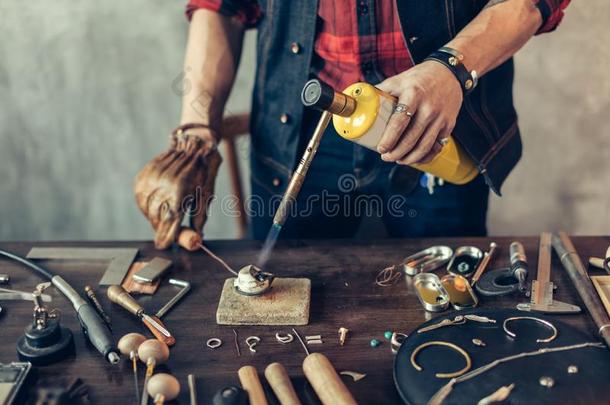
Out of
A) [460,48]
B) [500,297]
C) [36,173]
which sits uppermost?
[460,48]

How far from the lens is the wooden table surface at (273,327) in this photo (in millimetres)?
1002

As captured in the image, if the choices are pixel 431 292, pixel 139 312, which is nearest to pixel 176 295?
pixel 139 312

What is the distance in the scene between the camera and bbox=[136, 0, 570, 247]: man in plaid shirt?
3.98 feet

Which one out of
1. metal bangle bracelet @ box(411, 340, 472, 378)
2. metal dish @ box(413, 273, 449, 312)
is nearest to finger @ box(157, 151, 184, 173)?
metal dish @ box(413, 273, 449, 312)

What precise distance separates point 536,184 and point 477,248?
976 mm

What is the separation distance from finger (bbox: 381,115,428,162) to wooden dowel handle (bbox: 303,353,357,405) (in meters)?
0.36

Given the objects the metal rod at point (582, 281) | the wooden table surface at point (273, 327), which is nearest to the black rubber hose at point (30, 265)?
the wooden table surface at point (273, 327)

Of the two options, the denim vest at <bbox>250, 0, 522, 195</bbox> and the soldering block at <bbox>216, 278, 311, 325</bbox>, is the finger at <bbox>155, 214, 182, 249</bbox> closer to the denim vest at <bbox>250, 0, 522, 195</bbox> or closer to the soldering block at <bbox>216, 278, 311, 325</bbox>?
the soldering block at <bbox>216, 278, 311, 325</bbox>

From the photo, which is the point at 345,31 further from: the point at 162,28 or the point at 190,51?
the point at 162,28

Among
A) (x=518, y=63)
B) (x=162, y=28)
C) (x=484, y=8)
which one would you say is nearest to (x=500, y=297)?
(x=484, y=8)

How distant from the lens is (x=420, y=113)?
1129 millimetres

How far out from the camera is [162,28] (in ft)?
6.65

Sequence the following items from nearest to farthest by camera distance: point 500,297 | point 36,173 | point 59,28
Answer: point 500,297, point 59,28, point 36,173

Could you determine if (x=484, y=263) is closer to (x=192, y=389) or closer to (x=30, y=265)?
(x=192, y=389)
